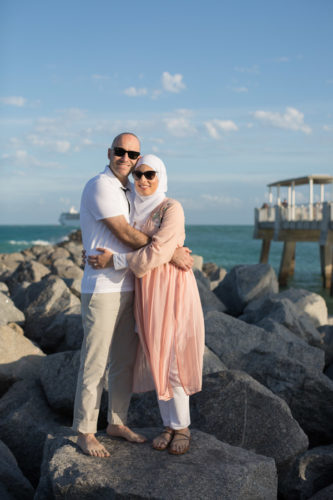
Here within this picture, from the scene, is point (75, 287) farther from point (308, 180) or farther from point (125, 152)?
point (308, 180)

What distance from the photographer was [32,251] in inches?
1010

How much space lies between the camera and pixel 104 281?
3.36 meters

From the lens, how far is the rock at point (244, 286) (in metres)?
10.7

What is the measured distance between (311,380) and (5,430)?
281 cm

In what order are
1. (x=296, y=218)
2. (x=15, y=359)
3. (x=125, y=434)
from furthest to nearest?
(x=296, y=218) → (x=15, y=359) → (x=125, y=434)

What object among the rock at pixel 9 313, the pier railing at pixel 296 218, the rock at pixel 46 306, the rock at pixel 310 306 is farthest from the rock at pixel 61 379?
the pier railing at pixel 296 218

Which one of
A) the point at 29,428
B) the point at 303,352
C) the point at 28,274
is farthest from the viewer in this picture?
the point at 28,274

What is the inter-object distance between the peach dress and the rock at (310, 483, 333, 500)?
4.21ft

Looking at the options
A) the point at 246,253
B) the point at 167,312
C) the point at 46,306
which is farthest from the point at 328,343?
the point at 246,253

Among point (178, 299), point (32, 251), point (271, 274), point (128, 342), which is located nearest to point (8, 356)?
point (128, 342)

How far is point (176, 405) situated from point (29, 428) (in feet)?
6.05

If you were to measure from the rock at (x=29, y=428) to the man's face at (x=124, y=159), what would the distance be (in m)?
2.27

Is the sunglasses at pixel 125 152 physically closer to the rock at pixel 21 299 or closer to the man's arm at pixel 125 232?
the man's arm at pixel 125 232

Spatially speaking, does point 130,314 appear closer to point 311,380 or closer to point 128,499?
point 128,499
